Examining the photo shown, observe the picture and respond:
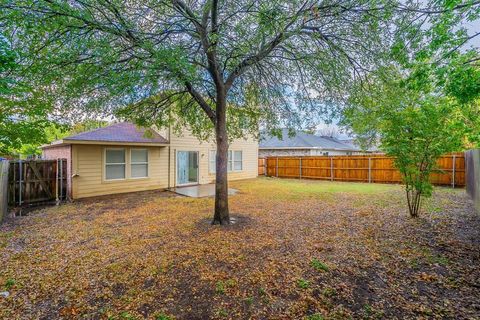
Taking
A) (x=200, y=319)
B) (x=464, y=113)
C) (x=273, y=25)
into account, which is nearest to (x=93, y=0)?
(x=273, y=25)

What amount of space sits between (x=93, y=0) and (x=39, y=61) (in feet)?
5.53

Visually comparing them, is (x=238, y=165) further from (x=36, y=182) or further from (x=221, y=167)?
(x=36, y=182)

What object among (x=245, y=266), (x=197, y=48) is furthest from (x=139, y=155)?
(x=245, y=266)

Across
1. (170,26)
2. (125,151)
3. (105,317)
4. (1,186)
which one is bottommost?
(105,317)

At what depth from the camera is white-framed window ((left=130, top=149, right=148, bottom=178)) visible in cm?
1123

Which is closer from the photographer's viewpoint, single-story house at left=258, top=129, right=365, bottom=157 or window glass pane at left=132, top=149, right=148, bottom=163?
window glass pane at left=132, top=149, right=148, bottom=163

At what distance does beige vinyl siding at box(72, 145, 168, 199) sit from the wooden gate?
0.51 m

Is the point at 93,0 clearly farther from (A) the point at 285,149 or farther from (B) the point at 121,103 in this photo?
(A) the point at 285,149

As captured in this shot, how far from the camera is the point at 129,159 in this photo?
11.0 m

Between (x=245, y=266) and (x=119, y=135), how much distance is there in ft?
30.5

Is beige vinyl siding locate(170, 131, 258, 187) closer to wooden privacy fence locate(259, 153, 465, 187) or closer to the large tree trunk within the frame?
wooden privacy fence locate(259, 153, 465, 187)

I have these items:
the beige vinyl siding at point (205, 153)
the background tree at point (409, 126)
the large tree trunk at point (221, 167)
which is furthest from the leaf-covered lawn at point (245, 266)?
the beige vinyl siding at point (205, 153)

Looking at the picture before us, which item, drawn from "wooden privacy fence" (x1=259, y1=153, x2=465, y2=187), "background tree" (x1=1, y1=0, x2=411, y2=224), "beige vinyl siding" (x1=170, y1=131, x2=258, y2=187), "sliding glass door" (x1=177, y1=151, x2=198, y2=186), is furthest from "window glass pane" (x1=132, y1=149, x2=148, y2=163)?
"wooden privacy fence" (x1=259, y1=153, x2=465, y2=187)

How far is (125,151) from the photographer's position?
1091cm
